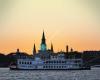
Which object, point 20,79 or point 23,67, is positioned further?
point 23,67

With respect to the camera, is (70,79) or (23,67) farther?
(23,67)

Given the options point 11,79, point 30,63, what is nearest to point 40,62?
point 30,63

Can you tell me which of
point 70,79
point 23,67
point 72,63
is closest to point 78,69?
point 72,63

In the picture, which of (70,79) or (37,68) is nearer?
(70,79)

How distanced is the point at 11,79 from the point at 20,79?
5.98 feet

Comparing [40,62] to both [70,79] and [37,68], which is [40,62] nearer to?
[37,68]

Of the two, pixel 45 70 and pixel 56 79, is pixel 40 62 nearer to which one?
pixel 45 70

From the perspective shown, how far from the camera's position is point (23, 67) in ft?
652

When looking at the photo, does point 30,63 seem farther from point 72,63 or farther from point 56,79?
point 56,79

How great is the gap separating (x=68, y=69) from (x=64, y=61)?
11.5 feet

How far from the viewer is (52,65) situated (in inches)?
7697

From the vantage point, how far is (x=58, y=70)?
194500 mm

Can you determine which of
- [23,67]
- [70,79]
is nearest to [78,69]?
[23,67]

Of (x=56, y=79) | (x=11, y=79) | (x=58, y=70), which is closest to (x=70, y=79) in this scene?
(x=56, y=79)
